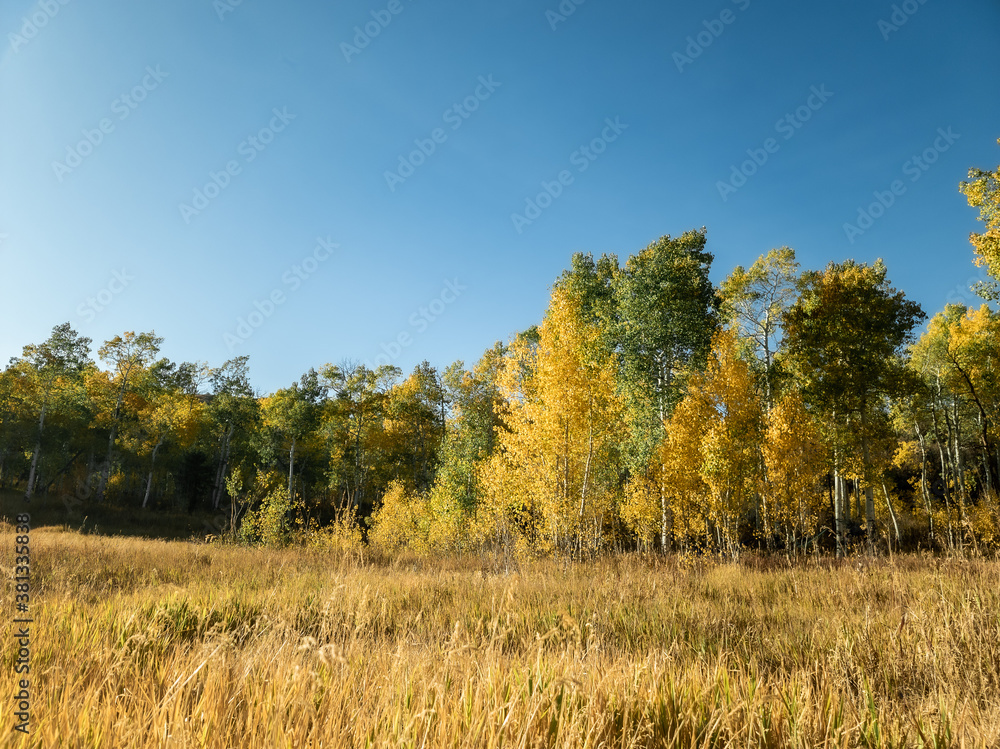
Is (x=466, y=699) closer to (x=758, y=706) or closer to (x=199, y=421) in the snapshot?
(x=758, y=706)

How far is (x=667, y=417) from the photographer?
1752 cm

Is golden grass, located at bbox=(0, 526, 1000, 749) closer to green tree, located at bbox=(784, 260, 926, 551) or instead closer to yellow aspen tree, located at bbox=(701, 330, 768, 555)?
yellow aspen tree, located at bbox=(701, 330, 768, 555)

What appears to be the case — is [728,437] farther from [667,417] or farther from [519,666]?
[519,666]

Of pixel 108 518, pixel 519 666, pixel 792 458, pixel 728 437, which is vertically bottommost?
pixel 108 518

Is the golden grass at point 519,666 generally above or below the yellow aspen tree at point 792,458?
below

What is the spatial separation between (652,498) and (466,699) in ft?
54.5

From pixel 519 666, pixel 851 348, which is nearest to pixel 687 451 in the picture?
pixel 851 348

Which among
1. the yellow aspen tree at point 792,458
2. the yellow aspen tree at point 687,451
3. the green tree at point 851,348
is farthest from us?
the green tree at point 851,348

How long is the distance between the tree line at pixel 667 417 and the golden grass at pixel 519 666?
6295 millimetres

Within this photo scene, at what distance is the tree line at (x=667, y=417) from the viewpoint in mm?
13172

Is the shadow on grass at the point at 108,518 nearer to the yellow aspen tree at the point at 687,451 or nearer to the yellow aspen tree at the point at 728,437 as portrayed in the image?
the yellow aspen tree at the point at 687,451

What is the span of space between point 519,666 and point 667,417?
633 inches

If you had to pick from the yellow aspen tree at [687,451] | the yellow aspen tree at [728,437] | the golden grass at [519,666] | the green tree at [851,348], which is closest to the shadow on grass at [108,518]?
the yellow aspen tree at [687,451]

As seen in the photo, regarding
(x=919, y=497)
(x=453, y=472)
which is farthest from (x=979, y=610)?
(x=919, y=497)
